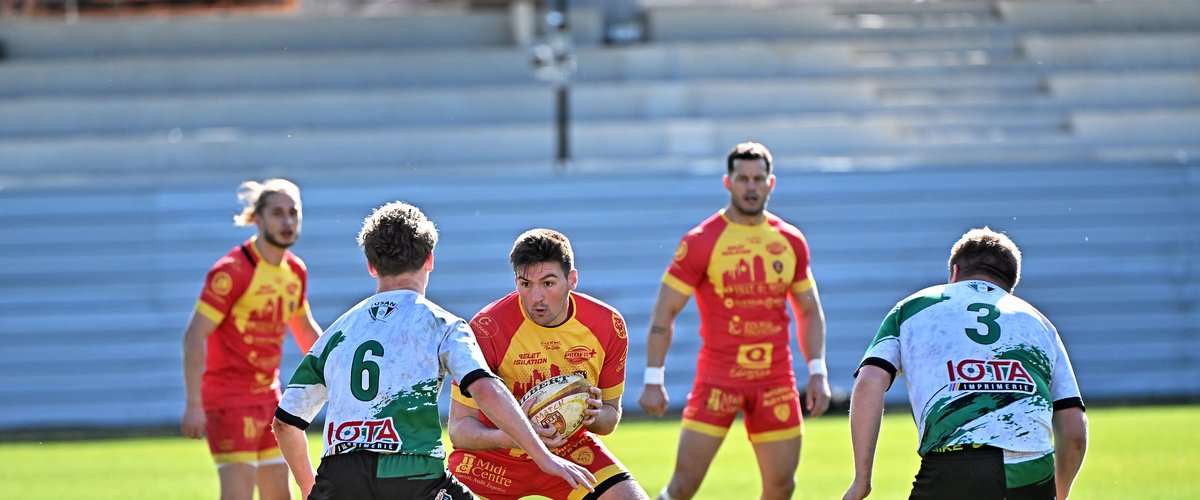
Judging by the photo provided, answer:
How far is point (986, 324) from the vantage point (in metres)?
5.48

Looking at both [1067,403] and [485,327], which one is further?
[485,327]

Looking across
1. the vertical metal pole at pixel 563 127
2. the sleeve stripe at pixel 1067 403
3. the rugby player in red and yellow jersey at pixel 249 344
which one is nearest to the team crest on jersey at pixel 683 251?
the rugby player in red and yellow jersey at pixel 249 344

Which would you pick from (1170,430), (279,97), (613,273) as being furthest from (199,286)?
(1170,430)

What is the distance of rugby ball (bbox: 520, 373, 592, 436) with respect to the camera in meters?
5.92

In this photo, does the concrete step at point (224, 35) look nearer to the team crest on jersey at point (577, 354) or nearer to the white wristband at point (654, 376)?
the white wristband at point (654, 376)

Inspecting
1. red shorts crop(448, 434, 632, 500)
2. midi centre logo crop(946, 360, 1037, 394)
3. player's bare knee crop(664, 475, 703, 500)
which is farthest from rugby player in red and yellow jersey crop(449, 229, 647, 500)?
player's bare knee crop(664, 475, 703, 500)

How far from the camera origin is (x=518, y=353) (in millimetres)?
6250

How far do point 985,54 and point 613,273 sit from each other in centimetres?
866

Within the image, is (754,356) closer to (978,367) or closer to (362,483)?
(978,367)

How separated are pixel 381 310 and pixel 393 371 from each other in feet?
0.82

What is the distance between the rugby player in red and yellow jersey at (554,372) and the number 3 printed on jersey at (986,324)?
4.93ft

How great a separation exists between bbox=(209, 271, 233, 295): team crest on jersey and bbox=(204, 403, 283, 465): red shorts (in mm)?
653

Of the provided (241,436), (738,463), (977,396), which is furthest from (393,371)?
(738,463)

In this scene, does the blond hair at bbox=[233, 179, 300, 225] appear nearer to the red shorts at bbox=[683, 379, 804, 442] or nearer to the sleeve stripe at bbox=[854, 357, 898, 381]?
the red shorts at bbox=[683, 379, 804, 442]
